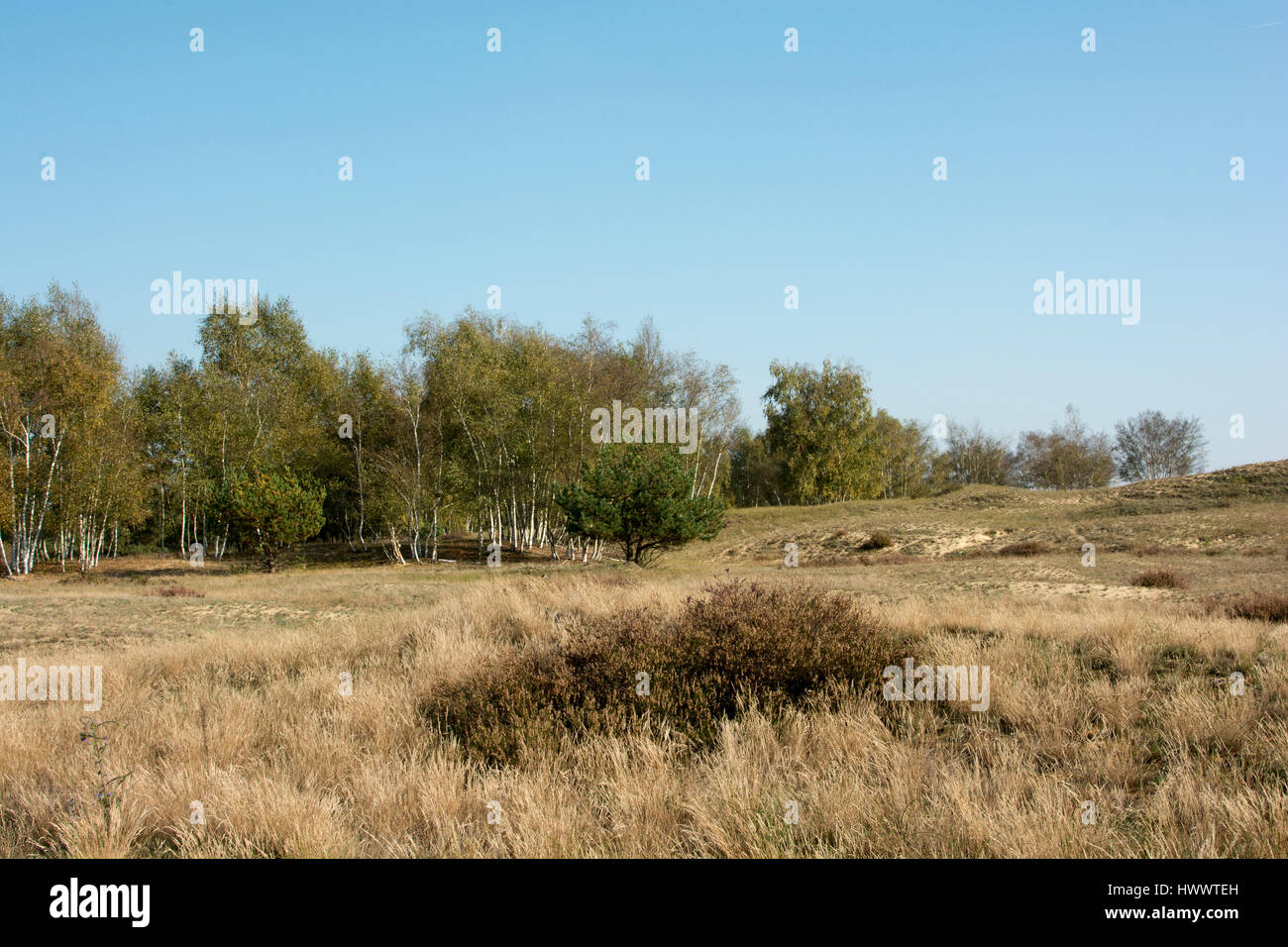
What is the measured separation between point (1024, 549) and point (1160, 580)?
46.2ft

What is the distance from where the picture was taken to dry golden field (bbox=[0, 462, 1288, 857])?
174 inches

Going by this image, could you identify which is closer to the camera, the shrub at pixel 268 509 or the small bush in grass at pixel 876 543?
the shrub at pixel 268 509

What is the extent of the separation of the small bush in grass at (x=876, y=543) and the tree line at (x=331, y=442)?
8397 millimetres

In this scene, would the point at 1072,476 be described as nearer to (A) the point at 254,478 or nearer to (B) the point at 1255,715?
(A) the point at 254,478

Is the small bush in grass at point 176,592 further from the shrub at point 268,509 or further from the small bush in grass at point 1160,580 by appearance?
the small bush in grass at point 1160,580

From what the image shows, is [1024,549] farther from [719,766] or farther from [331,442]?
[331,442]

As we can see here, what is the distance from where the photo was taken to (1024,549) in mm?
32594

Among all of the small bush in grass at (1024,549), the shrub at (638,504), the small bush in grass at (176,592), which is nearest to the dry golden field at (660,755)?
the small bush in grass at (176,592)

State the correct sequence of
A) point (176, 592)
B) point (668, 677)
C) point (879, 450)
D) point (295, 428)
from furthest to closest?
point (879, 450), point (295, 428), point (176, 592), point (668, 677)

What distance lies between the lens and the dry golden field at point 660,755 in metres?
4.42

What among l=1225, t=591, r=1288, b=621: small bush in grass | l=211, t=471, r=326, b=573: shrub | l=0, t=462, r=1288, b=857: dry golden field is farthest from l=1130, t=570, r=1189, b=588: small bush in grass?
l=211, t=471, r=326, b=573: shrub

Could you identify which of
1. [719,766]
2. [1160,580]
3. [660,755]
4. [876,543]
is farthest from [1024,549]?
[660,755]
